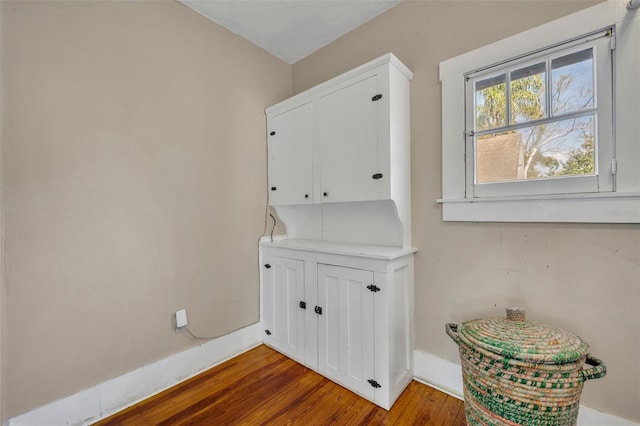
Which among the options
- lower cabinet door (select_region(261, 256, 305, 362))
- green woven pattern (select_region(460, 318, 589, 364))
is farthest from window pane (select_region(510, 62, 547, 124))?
lower cabinet door (select_region(261, 256, 305, 362))

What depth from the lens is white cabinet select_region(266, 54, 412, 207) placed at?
1.74 metres

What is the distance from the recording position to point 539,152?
1.48m

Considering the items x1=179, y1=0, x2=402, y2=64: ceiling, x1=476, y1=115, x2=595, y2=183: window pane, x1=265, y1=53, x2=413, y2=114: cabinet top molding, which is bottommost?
x1=476, y1=115, x2=595, y2=183: window pane

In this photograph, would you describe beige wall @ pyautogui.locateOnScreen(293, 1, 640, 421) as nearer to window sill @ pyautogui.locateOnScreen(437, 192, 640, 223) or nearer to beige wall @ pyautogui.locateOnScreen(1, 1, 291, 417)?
window sill @ pyautogui.locateOnScreen(437, 192, 640, 223)

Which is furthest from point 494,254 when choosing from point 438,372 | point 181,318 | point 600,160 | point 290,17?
point 290,17

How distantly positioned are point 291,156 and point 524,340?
192 cm

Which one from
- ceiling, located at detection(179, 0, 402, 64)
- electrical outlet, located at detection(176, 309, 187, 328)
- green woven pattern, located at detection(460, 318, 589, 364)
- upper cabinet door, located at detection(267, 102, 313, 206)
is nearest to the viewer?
green woven pattern, located at detection(460, 318, 589, 364)

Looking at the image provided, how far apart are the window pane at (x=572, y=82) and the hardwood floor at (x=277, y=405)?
1.77 metres

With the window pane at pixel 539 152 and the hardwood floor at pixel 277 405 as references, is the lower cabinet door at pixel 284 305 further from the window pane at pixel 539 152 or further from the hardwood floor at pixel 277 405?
the window pane at pixel 539 152

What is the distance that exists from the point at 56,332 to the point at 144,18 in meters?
1.98

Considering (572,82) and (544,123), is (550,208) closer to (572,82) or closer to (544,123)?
(544,123)

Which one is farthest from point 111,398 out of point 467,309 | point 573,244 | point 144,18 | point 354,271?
point 573,244

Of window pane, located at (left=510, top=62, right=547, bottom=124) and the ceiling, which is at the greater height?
the ceiling

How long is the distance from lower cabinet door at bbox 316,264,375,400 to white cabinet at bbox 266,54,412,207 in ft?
1.84
